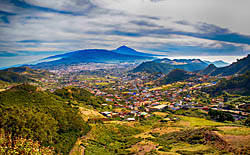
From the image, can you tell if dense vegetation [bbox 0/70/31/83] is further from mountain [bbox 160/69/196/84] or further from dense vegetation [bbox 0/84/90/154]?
mountain [bbox 160/69/196/84]

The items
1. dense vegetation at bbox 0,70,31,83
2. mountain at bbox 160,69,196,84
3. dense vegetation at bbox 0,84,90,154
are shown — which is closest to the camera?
dense vegetation at bbox 0,84,90,154

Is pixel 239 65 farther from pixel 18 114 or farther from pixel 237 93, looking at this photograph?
pixel 18 114

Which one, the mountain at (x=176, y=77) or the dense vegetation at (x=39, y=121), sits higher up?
the mountain at (x=176, y=77)

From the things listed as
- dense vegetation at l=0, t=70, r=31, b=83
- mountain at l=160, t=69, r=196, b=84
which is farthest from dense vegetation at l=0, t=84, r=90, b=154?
dense vegetation at l=0, t=70, r=31, b=83

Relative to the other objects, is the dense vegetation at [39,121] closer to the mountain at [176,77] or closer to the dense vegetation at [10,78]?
the mountain at [176,77]

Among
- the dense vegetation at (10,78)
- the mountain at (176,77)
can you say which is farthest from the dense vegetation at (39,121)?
the dense vegetation at (10,78)

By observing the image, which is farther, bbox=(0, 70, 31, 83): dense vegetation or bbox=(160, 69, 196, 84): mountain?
bbox=(0, 70, 31, 83): dense vegetation

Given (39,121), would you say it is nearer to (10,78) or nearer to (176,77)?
(176,77)

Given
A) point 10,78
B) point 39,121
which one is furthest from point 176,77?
point 10,78

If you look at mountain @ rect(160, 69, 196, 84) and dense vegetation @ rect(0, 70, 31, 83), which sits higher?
mountain @ rect(160, 69, 196, 84)
